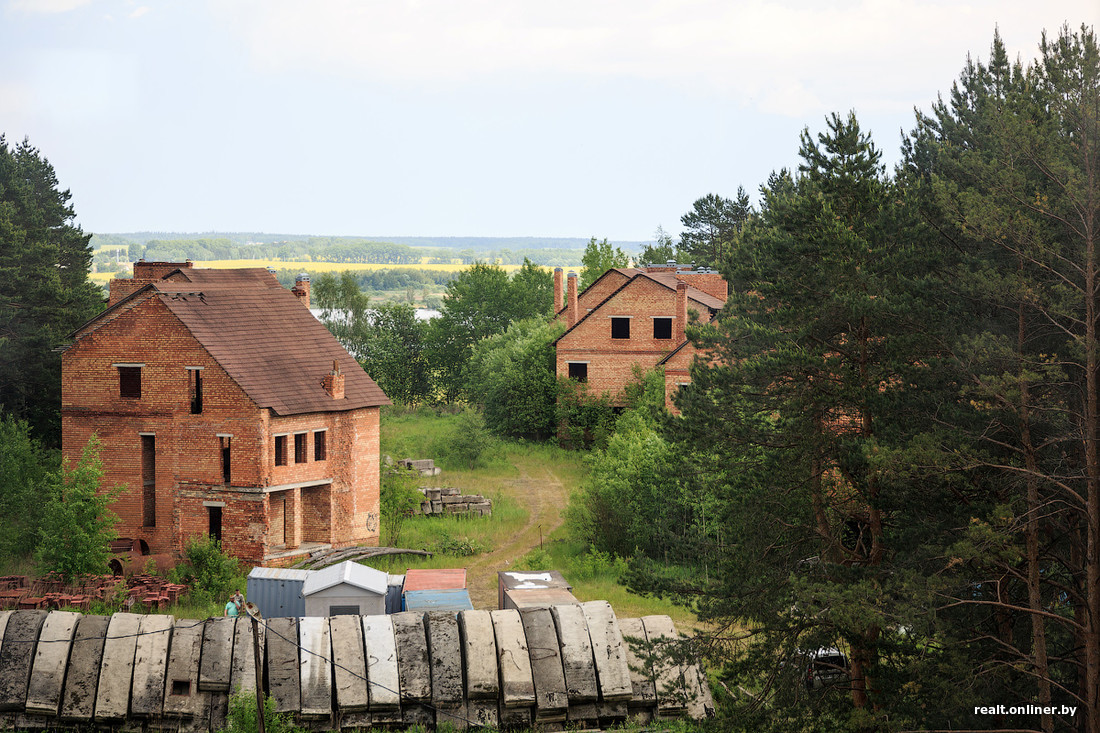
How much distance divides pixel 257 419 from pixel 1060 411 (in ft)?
73.4

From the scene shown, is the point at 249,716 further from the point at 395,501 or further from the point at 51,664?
the point at 395,501

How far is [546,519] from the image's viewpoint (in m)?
38.2

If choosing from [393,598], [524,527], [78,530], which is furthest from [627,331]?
[78,530]

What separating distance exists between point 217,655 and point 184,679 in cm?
74

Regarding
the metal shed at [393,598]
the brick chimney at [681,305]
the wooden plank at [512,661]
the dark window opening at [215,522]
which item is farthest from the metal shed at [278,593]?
the brick chimney at [681,305]

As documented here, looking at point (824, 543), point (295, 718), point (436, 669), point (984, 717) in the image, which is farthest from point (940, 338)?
point (295, 718)

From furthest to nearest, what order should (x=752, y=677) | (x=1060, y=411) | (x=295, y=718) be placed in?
(x=295, y=718), (x=752, y=677), (x=1060, y=411)

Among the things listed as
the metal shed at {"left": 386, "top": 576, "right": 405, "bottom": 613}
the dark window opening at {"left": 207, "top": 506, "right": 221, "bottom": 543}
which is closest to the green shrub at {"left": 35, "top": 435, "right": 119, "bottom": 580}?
the dark window opening at {"left": 207, "top": 506, "right": 221, "bottom": 543}

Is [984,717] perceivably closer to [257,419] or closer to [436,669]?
[436,669]

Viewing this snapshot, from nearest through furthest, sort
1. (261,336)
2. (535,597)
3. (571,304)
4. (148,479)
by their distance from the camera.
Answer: (535,597) → (148,479) → (261,336) → (571,304)

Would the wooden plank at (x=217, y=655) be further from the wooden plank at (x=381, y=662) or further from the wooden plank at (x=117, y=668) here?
the wooden plank at (x=381, y=662)

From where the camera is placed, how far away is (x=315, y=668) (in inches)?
791

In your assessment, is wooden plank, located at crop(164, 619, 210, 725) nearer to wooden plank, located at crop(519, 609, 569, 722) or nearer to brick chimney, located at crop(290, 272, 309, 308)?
wooden plank, located at crop(519, 609, 569, 722)

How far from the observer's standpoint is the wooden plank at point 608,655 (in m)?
20.2
